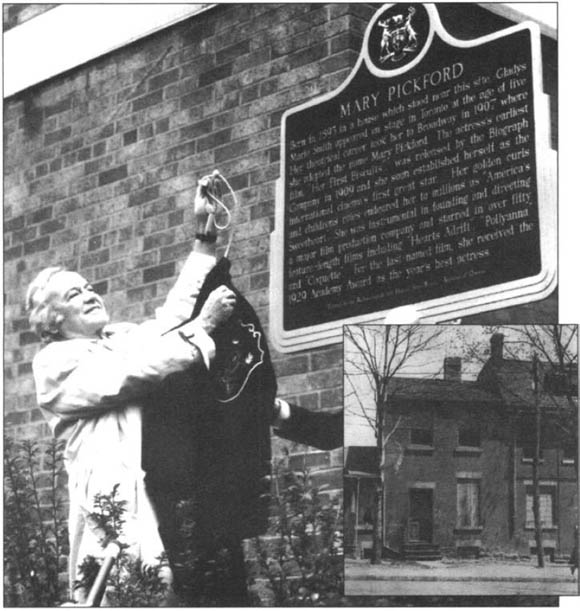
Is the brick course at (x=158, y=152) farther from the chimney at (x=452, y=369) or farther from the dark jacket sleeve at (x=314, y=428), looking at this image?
the chimney at (x=452, y=369)

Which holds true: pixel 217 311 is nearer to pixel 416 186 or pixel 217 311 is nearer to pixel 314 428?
pixel 314 428

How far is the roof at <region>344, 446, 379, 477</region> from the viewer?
886 centimetres

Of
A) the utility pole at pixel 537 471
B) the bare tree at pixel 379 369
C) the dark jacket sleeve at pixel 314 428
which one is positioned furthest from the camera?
the dark jacket sleeve at pixel 314 428

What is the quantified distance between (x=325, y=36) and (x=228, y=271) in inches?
56.1

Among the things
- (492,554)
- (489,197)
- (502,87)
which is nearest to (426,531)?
(492,554)

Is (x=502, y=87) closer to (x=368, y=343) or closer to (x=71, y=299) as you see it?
(x=368, y=343)

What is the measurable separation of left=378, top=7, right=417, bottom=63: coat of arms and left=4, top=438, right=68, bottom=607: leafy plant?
295 centimetres

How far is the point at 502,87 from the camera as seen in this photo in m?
9.07

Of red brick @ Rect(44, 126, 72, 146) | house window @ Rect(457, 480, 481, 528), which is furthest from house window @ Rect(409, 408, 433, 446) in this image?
red brick @ Rect(44, 126, 72, 146)

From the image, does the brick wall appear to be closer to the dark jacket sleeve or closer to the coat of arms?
the dark jacket sleeve

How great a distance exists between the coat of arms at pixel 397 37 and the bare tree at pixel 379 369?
154 centimetres

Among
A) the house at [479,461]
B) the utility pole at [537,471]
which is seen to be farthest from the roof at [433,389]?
the utility pole at [537,471]

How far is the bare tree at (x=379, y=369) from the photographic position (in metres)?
8.84

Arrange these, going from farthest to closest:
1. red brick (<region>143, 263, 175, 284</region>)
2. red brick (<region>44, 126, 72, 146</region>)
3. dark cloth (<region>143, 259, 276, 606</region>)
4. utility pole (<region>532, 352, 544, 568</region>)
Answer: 1. red brick (<region>44, 126, 72, 146</region>)
2. red brick (<region>143, 263, 175, 284</region>)
3. dark cloth (<region>143, 259, 276, 606</region>)
4. utility pole (<region>532, 352, 544, 568</region>)
